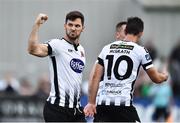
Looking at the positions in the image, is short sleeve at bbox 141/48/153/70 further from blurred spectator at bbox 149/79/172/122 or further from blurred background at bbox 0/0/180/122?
blurred background at bbox 0/0/180/122

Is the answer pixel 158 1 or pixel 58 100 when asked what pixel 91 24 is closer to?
pixel 158 1

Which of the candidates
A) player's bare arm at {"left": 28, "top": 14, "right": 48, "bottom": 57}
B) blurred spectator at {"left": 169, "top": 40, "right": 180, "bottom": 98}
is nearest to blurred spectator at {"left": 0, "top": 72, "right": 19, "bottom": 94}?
blurred spectator at {"left": 169, "top": 40, "right": 180, "bottom": 98}

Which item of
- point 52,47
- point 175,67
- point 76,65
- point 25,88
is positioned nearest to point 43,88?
point 25,88

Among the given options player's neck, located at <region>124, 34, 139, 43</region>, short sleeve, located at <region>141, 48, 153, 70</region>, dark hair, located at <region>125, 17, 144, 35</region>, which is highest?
dark hair, located at <region>125, 17, 144, 35</region>

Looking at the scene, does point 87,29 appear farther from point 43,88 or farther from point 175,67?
point 43,88

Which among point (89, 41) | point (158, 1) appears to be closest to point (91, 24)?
point (89, 41)

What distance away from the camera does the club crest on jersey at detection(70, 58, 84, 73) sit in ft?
35.6

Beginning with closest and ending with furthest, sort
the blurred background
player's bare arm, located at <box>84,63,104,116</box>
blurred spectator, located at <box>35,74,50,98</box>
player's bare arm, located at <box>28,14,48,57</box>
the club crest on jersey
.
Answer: player's bare arm, located at <box>28,14,48,57</box> → player's bare arm, located at <box>84,63,104,116</box> → the club crest on jersey → blurred spectator, located at <box>35,74,50,98</box> → the blurred background

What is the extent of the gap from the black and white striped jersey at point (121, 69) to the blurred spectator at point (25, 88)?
34.5ft

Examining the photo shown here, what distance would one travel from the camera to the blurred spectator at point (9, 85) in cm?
2139

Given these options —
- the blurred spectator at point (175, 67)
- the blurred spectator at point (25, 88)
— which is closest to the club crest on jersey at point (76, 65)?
the blurred spectator at point (25, 88)

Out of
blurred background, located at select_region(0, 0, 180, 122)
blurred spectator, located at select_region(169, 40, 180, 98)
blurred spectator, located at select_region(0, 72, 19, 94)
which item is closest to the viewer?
blurred spectator, located at select_region(0, 72, 19, 94)

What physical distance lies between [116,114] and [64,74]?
835 mm

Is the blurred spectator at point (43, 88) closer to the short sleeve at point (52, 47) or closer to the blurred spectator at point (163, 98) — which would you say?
the blurred spectator at point (163, 98)
